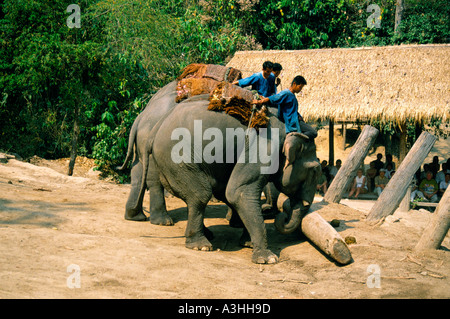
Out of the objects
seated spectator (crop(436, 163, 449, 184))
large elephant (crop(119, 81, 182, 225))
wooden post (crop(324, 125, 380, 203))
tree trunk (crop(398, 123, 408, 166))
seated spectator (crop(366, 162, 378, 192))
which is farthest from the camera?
seated spectator (crop(366, 162, 378, 192))

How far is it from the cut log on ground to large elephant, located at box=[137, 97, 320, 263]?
0.30 m

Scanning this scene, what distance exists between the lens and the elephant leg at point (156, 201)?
8398mm

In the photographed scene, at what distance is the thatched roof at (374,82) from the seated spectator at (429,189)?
1268 millimetres

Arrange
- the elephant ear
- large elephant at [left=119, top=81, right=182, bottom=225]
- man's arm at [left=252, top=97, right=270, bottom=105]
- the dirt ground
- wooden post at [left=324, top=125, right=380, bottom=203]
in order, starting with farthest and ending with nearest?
wooden post at [left=324, top=125, right=380, bottom=203]
large elephant at [left=119, top=81, right=182, bottom=225]
man's arm at [left=252, top=97, right=270, bottom=105]
the elephant ear
the dirt ground

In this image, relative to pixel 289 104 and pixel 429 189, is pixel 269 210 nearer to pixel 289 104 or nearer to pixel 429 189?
pixel 289 104

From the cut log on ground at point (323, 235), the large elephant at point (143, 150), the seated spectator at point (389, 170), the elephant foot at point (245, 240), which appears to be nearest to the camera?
the cut log on ground at point (323, 235)

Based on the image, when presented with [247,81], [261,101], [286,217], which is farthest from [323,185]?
[261,101]

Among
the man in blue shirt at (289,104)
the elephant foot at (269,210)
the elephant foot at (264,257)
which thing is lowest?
the elephant foot at (269,210)

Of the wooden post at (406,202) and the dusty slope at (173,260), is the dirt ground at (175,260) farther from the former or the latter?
the wooden post at (406,202)

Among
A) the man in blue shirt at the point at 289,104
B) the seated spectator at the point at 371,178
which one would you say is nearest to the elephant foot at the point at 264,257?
the man in blue shirt at the point at 289,104

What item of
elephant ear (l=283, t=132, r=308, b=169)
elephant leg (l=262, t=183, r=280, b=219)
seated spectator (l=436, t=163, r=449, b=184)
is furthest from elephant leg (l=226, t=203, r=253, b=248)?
seated spectator (l=436, t=163, r=449, b=184)

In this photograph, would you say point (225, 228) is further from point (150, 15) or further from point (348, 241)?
point (150, 15)

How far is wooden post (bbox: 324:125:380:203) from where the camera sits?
32.1ft

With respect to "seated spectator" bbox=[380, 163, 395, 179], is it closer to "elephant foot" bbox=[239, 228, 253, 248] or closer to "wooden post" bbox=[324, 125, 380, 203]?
"wooden post" bbox=[324, 125, 380, 203]
